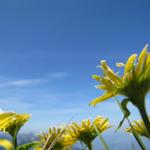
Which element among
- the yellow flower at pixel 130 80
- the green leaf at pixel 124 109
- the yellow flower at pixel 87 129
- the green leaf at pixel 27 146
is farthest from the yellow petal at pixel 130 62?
the yellow flower at pixel 87 129

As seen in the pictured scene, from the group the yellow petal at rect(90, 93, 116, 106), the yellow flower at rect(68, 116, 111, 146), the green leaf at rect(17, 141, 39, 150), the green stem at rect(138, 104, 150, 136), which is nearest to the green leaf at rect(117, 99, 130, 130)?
the green stem at rect(138, 104, 150, 136)

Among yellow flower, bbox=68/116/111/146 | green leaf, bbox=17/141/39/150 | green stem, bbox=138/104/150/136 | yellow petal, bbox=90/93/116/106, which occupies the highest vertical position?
yellow flower, bbox=68/116/111/146

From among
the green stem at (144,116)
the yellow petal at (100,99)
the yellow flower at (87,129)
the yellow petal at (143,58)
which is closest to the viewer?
the green stem at (144,116)

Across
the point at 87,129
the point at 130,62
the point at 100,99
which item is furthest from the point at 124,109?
the point at 87,129

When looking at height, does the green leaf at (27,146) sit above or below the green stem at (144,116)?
above

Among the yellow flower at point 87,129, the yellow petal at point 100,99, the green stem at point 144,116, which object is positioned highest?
the yellow flower at point 87,129

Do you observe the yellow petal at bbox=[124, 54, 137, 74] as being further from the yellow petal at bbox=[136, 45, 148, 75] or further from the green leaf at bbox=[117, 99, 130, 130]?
the green leaf at bbox=[117, 99, 130, 130]

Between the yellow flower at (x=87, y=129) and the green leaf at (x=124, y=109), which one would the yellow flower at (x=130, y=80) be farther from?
the yellow flower at (x=87, y=129)

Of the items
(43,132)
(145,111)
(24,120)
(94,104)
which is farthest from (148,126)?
(43,132)
